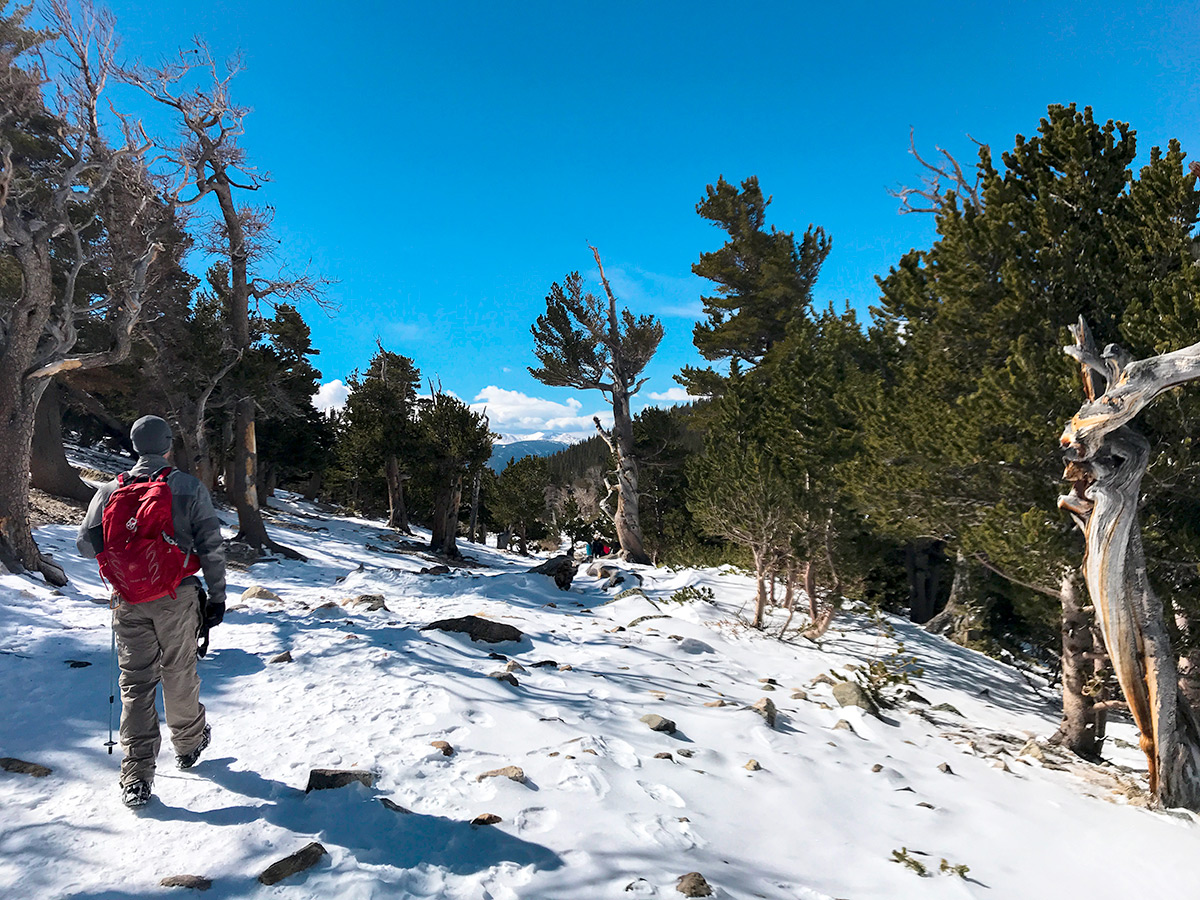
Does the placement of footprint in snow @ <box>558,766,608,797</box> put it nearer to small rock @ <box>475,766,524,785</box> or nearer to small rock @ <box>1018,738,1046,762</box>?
small rock @ <box>475,766,524,785</box>

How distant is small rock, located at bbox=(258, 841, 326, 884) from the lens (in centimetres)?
253

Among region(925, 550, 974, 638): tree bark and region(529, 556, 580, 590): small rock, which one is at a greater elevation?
region(925, 550, 974, 638): tree bark

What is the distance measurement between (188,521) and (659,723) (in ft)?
12.3

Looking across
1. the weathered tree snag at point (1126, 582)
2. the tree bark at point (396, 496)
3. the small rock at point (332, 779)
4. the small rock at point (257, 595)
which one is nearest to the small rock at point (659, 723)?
the small rock at point (332, 779)

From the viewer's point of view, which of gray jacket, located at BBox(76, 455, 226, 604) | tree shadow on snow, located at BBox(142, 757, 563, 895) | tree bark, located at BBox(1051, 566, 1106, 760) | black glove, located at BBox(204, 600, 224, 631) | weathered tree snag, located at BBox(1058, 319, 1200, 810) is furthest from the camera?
tree bark, located at BBox(1051, 566, 1106, 760)

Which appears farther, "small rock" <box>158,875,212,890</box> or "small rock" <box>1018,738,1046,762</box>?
"small rock" <box>1018,738,1046,762</box>

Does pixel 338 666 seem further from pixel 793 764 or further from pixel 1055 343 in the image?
pixel 1055 343

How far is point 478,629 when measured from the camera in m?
7.20

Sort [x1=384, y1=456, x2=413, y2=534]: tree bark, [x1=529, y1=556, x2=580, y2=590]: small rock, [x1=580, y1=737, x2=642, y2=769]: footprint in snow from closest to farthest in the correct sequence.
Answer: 1. [x1=580, y1=737, x2=642, y2=769]: footprint in snow
2. [x1=529, y1=556, x2=580, y2=590]: small rock
3. [x1=384, y1=456, x2=413, y2=534]: tree bark

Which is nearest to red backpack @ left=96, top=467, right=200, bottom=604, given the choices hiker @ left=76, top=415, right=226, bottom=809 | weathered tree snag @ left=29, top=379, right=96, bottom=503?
hiker @ left=76, top=415, right=226, bottom=809

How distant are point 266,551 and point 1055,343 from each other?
560 inches

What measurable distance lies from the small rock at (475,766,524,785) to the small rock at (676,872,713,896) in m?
1.22

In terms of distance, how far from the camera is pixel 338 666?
18.1 ft

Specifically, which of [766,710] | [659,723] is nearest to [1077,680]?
[766,710]
